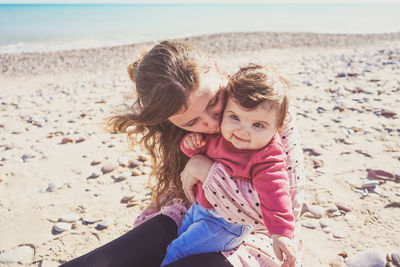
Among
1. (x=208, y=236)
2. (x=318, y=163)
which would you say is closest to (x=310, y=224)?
(x=318, y=163)

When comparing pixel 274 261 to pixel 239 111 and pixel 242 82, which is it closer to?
pixel 239 111

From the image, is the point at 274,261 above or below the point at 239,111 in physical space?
below

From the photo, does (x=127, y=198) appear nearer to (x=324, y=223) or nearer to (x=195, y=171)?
(x=195, y=171)

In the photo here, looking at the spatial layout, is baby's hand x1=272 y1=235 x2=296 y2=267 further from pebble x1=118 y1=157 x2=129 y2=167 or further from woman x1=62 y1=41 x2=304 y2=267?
pebble x1=118 y1=157 x2=129 y2=167

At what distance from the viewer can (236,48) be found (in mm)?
16531

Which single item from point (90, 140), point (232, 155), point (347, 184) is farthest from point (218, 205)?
point (90, 140)

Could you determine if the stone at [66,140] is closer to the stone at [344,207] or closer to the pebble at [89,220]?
the pebble at [89,220]

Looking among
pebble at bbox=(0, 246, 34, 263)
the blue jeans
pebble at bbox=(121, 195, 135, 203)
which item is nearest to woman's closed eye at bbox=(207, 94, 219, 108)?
the blue jeans

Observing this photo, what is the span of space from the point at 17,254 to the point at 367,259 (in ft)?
10.4

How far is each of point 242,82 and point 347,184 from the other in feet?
8.04

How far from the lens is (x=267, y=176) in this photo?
6.37ft

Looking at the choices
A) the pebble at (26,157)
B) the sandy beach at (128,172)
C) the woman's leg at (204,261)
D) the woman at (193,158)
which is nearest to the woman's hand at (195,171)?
the woman at (193,158)

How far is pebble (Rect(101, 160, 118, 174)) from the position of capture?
4409mm

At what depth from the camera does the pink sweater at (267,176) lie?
187cm
